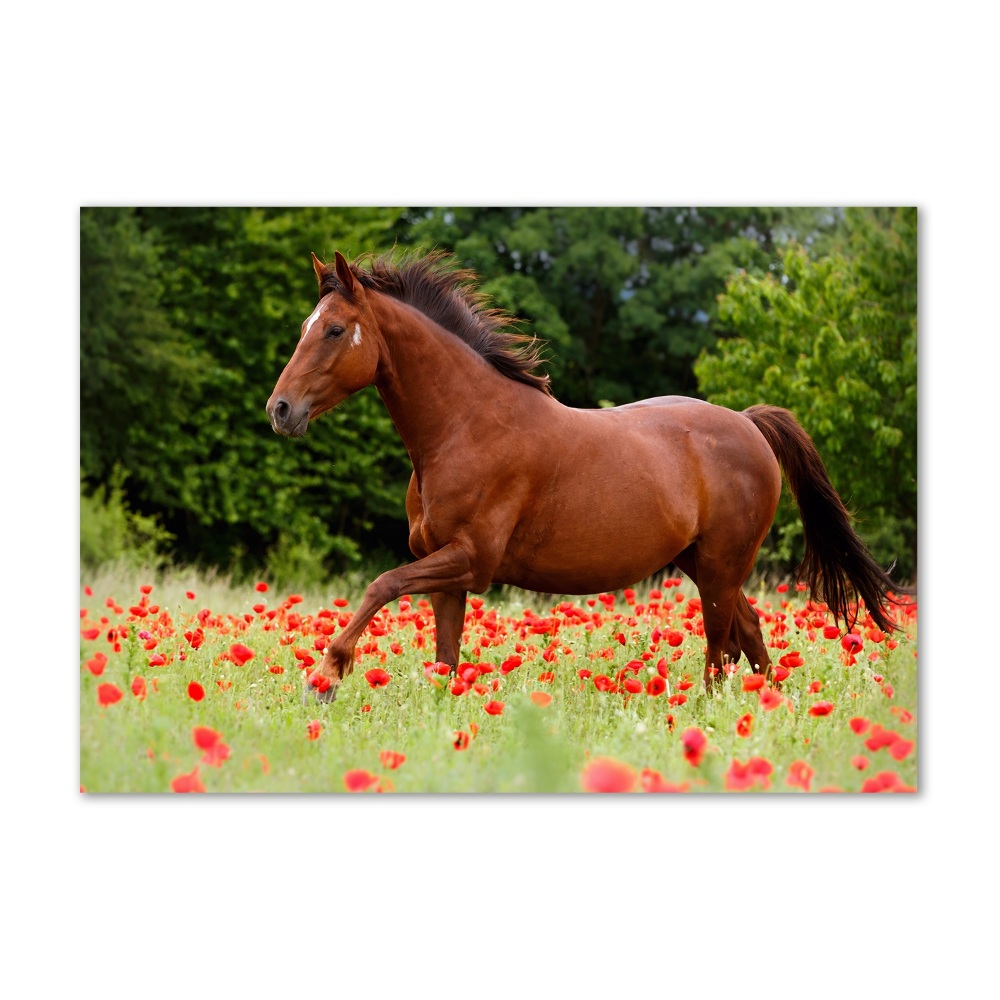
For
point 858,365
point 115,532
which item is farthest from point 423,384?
point 115,532

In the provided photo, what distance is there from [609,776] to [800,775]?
3.03ft

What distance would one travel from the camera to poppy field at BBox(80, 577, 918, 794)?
4.30 metres

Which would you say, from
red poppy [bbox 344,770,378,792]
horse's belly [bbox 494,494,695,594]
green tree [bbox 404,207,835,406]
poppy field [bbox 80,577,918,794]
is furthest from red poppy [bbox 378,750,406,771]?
green tree [bbox 404,207,835,406]

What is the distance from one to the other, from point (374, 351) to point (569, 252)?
3353 mm

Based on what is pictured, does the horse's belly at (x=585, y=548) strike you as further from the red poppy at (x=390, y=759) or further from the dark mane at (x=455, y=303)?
the red poppy at (x=390, y=759)

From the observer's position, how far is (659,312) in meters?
10.2

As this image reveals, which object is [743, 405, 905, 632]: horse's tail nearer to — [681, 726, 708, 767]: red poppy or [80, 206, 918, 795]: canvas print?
[80, 206, 918, 795]: canvas print

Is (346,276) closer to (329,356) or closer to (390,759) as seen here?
(329,356)

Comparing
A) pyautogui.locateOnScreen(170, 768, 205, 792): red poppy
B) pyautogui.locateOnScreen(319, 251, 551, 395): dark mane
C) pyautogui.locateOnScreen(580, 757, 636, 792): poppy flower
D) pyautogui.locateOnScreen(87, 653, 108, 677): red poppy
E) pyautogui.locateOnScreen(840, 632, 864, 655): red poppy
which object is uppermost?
pyautogui.locateOnScreen(319, 251, 551, 395): dark mane

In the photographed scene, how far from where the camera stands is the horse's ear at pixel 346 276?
464 centimetres

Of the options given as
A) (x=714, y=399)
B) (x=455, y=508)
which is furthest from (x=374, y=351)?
(x=714, y=399)

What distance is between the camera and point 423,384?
16.5 ft

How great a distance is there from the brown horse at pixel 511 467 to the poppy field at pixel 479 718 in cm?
28

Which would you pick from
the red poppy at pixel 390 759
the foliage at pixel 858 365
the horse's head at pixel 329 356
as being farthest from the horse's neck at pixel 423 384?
the foliage at pixel 858 365
